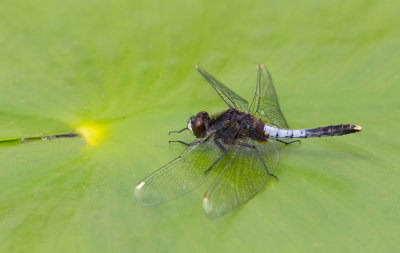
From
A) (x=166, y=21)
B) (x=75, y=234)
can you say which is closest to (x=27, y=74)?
(x=166, y=21)

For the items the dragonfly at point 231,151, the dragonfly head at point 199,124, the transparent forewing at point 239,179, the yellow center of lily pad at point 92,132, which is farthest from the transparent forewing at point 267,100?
the yellow center of lily pad at point 92,132

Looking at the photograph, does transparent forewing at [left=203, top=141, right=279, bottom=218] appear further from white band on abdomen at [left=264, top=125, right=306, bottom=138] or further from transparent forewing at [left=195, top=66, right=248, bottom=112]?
transparent forewing at [left=195, top=66, right=248, bottom=112]

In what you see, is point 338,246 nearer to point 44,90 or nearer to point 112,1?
point 44,90

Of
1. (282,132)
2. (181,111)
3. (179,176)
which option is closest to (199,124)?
(181,111)

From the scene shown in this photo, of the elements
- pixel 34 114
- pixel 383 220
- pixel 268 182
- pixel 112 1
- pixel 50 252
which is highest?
pixel 112 1

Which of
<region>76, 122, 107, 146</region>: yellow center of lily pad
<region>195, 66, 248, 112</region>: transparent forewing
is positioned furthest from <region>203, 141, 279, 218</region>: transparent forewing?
<region>76, 122, 107, 146</region>: yellow center of lily pad

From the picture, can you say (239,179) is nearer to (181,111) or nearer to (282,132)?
(282,132)

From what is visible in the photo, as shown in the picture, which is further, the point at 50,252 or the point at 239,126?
the point at 239,126

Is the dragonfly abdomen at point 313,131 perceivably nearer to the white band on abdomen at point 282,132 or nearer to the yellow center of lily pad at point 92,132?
the white band on abdomen at point 282,132
